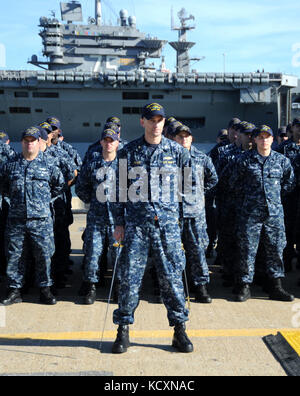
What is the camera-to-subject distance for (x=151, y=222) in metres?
2.97

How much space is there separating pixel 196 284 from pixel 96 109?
1047 inches

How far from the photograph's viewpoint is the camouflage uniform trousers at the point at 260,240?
4.13 m

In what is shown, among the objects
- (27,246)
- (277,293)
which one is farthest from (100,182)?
(277,293)

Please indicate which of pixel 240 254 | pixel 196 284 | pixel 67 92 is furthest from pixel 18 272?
pixel 67 92

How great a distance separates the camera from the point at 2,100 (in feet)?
94.0

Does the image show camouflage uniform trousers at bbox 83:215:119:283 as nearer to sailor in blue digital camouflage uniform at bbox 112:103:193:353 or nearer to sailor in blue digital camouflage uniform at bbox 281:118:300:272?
sailor in blue digital camouflage uniform at bbox 112:103:193:353

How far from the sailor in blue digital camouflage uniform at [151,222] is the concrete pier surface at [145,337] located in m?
0.19

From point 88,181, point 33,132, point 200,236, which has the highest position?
point 33,132

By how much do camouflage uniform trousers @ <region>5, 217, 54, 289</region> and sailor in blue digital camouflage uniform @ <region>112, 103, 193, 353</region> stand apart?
1.38 meters

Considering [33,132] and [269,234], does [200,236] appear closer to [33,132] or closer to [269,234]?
[269,234]

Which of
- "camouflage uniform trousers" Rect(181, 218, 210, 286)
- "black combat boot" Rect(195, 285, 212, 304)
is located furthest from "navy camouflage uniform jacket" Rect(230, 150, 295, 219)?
"black combat boot" Rect(195, 285, 212, 304)

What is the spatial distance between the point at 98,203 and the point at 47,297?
1092 mm

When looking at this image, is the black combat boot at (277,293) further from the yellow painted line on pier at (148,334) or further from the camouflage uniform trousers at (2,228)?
the camouflage uniform trousers at (2,228)

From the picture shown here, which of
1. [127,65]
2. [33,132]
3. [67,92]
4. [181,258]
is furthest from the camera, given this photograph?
[127,65]
